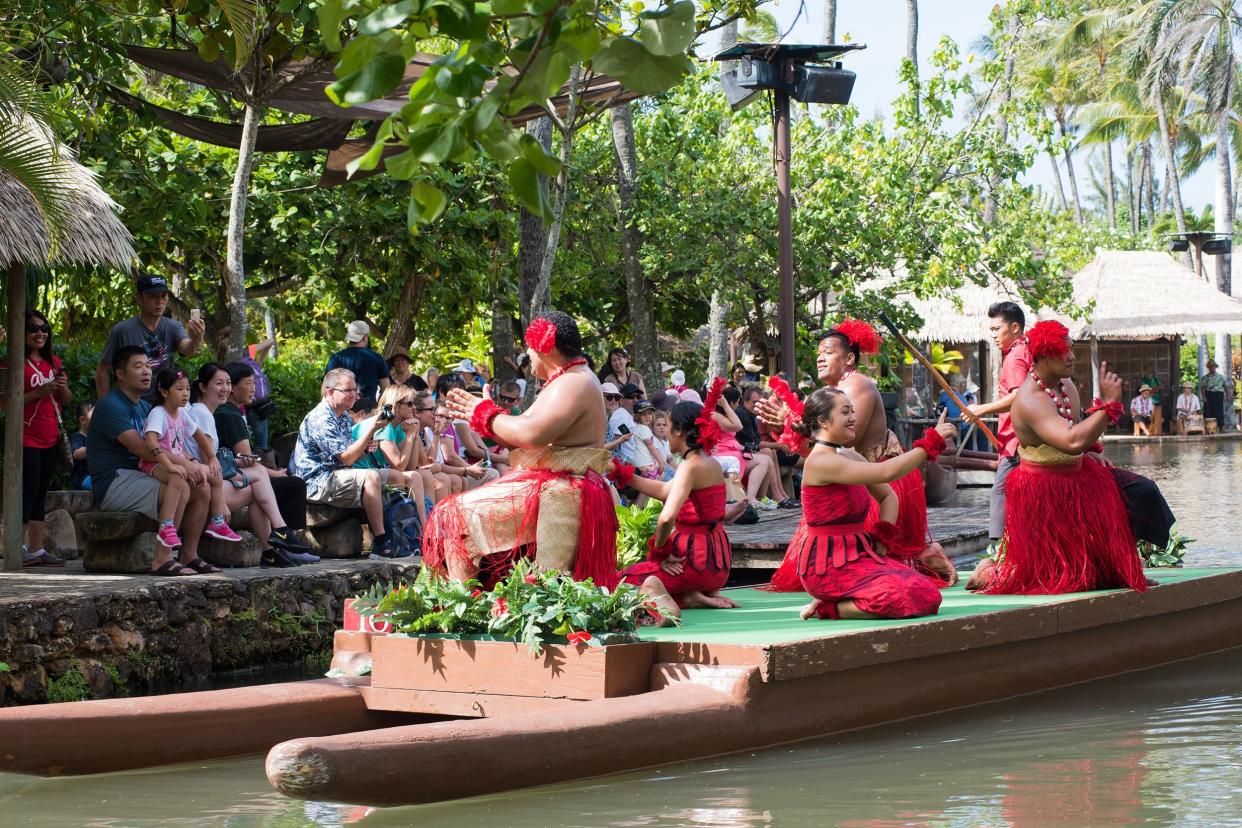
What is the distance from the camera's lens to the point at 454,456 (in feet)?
34.4

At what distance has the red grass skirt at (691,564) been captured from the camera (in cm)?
695

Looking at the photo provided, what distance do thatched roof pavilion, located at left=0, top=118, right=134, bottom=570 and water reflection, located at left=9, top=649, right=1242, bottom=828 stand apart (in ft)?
10.3

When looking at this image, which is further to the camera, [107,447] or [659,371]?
[659,371]

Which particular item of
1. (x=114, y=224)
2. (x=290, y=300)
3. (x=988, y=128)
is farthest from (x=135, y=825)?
(x=988, y=128)

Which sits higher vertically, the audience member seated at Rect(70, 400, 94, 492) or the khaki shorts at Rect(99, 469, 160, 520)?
the audience member seated at Rect(70, 400, 94, 492)

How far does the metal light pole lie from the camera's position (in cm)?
1138

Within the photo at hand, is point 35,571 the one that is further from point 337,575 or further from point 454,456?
point 454,456

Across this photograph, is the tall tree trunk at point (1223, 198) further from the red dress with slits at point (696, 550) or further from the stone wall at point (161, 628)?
the red dress with slits at point (696, 550)

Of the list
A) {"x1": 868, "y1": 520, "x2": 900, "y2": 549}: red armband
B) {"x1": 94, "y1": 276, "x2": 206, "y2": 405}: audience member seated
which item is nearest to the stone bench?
{"x1": 94, "y1": 276, "x2": 206, "y2": 405}: audience member seated

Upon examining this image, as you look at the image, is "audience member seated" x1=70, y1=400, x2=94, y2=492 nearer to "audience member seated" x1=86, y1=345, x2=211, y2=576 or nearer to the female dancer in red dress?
"audience member seated" x1=86, y1=345, x2=211, y2=576

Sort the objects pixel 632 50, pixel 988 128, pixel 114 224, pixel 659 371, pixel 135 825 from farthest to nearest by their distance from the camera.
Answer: pixel 988 128 < pixel 659 371 < pixel 114 224 < pixel 135 825 < pixel 632 50

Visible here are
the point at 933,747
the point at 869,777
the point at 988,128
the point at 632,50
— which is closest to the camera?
the point at 632,50

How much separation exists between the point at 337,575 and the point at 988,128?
47.8 ft

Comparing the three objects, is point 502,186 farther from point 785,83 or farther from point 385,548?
point 385,548
